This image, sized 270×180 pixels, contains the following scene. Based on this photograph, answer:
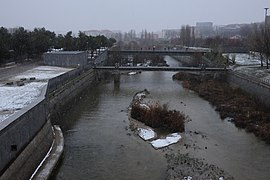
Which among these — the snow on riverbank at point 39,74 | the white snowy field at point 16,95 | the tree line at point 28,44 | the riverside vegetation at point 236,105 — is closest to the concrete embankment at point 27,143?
the white snowy field at point 16,95

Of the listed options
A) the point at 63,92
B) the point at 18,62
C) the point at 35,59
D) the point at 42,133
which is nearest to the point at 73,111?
the point at 63,92

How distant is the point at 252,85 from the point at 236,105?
382 centimetres

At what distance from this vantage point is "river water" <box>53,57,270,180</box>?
38.8ft

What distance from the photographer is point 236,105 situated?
850 inches

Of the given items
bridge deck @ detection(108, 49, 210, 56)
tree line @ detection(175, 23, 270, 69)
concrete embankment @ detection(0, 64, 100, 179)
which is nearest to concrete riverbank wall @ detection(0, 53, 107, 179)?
concrete embankment @ detection(0, 64, 100, 179)

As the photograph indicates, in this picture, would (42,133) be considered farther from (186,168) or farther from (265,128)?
(265,128)

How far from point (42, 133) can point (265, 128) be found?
A: 1070 centimetres

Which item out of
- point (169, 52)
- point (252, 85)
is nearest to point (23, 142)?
point (252, 85)

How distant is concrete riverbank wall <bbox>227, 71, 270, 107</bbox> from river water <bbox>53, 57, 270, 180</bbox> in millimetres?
3421

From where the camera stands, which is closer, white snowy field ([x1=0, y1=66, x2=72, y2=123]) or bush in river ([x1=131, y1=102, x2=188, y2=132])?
white snowy field ([x1=0, y1=66, x2=72, y2=123])

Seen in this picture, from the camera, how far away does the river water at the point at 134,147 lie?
11820 mm

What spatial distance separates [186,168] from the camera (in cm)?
1188

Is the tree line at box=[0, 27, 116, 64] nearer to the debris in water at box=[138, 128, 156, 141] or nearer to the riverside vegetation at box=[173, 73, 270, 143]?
the riverside vegetation at box=[173, 73, 270, 143]

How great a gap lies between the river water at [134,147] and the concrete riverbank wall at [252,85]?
3.42m
